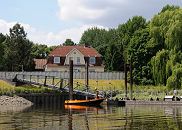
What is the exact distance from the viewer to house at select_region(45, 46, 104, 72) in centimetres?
10300

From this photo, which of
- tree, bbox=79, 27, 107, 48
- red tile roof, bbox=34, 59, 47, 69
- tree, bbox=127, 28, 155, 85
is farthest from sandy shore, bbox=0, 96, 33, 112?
tree, bbox=79, 27, 107, 48

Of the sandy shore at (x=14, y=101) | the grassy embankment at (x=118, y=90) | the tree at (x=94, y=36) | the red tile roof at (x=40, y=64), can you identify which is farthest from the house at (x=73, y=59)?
the tree at (x=94, y=36)

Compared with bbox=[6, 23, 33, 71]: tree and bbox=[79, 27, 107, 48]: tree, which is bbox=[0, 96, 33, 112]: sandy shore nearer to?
bbox=[6, 23, 33, 71]: tree

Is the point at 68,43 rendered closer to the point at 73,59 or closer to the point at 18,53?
the point at 73,59

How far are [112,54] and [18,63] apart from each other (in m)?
21.3

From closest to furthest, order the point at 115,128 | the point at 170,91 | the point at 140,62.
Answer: the point at 115,128, the point at 170,91, the point at 140,62

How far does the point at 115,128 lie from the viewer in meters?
30.5

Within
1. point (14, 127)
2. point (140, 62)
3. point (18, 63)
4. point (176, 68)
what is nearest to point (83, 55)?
point (18, 63)

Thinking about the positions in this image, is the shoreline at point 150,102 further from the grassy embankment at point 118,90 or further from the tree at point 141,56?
the tree at point 141,56

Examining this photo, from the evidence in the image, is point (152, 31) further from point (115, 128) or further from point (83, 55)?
point (115, 128)

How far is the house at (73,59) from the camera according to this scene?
10300 cm

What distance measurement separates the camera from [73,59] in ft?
342

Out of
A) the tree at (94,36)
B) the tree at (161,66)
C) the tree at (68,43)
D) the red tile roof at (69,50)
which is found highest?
the tree at (94,36)

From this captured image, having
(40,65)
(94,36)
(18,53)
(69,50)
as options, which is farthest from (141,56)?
(94,36)
